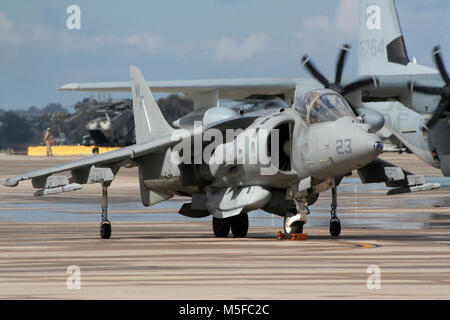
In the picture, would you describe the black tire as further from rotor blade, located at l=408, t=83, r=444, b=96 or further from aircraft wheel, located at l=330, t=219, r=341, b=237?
rotor blade, located at l=408, t=83, r=444, b=96

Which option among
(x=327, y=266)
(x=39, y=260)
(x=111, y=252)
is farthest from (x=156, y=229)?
(x=327, y=266)

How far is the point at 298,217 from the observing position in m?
20.1

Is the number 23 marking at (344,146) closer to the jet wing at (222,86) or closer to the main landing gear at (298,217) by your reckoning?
the main landing gear at (298,217)

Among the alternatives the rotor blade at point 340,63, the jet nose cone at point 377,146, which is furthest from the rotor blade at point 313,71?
the jet nose cone at point 377,146

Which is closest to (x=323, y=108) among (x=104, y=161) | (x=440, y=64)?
(x=104, y=161)

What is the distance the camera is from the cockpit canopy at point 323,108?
19.6 m

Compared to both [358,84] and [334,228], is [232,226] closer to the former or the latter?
[334,228]

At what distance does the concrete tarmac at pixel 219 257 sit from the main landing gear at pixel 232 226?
0.42m

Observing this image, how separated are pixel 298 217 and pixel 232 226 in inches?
94.1

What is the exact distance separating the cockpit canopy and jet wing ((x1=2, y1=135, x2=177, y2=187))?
10.5ft

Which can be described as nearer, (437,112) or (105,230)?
(105,230)

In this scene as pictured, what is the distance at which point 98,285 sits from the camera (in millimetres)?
12945

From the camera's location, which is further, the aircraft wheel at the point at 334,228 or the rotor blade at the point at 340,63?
the rotor blade at the point at 340,63
